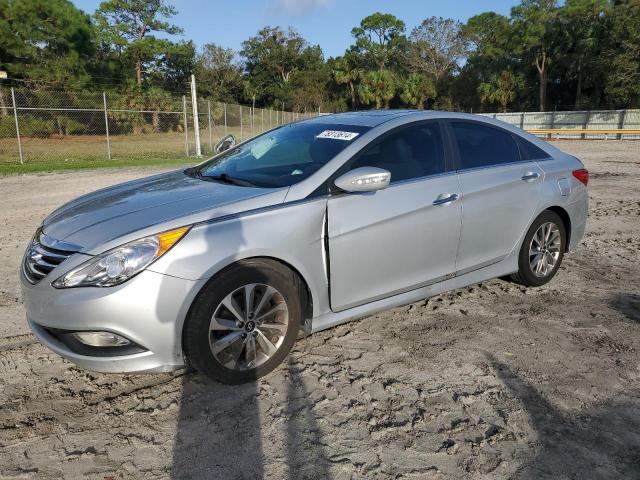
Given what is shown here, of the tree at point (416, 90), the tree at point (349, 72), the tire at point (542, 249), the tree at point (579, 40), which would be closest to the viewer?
the tire at point (542, 249)

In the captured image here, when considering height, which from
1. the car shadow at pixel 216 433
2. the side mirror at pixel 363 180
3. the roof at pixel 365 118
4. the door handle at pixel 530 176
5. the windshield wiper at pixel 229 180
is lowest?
the car shadow at pixel 216 433

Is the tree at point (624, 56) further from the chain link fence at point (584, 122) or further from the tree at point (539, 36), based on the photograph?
the tree at point (539, 36)

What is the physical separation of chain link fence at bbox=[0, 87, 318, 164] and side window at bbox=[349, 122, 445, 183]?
1770 centimetres

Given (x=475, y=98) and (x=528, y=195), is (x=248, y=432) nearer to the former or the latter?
(x=528, y=195)

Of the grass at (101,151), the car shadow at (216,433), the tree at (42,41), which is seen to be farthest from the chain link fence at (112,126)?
the car shadow at (216,433)

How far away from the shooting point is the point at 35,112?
2180 cm

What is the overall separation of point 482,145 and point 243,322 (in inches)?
101

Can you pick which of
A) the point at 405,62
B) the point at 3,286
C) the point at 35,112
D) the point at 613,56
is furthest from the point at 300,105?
the point at 3,286

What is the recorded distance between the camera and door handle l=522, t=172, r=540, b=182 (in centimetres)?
448

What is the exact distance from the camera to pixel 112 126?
2372cm

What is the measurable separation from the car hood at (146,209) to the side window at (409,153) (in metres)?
0.79

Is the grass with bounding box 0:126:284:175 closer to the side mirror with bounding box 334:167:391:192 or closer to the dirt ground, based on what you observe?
the dirt ground

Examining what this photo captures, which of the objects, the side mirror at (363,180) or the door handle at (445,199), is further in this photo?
the door handle at (445,199)

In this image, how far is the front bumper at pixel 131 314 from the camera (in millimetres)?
2719
